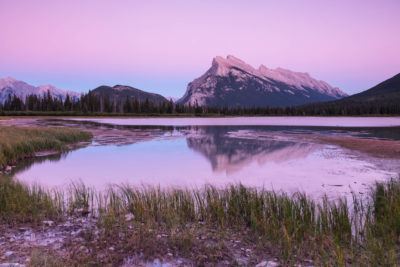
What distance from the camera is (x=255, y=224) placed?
8961mm

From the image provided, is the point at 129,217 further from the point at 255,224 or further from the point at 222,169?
the point at 222,169

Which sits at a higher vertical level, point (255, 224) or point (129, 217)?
point (255, 224)

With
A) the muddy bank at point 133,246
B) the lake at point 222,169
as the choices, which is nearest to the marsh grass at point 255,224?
the muddy bank at point 133,246

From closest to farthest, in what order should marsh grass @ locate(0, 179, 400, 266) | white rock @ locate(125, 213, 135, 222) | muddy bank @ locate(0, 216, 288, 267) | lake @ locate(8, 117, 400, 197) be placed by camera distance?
muddy bank @ locate(0, 216, 288, 267)
marsh grass @ locate(0, 179, 400, 266)
white rock @ locate(125, 213, 135, 222)
lake @ locate(8, 117, 400, 197)

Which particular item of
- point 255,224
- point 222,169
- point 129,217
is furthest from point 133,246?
point 222,169

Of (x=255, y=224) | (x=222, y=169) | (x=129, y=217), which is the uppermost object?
(x=255, y=224)

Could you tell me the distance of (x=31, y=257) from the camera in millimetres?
6652

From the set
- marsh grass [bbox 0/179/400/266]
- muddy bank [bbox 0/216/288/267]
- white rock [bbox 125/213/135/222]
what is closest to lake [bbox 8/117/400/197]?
marsh grass [bbox 0/179/400/266]

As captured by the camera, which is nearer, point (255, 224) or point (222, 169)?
point (255, 224)

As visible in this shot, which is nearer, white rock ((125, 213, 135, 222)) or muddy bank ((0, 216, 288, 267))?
muddy bank ((0, 216, 288, 267))

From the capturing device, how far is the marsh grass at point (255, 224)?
24.4 ft

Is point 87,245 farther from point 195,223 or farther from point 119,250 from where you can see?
point 195,223

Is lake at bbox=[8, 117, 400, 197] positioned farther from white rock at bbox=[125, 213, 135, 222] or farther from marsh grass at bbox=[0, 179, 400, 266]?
A: white rock at bbox=[125, 213, 135, 222]

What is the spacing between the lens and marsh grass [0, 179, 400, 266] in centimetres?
743
